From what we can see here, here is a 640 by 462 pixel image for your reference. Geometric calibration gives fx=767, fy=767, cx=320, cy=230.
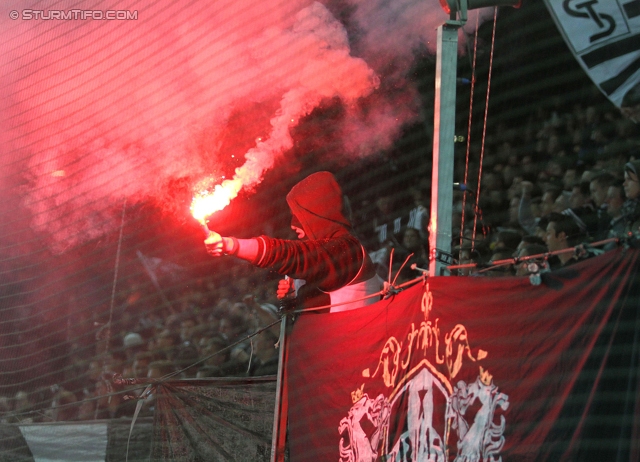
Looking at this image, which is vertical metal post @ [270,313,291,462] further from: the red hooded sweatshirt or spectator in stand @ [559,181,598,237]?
spectator in stand @ [559,181,598,237]

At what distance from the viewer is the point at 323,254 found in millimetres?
3188

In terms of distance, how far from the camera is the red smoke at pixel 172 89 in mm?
4816

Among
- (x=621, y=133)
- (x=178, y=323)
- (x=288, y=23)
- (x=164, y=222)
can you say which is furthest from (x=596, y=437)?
(x=164, y=222)

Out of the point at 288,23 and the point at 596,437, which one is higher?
the point at 288,23

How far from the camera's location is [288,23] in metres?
5.50

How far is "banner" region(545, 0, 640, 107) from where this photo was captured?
3.59m

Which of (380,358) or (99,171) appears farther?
(99,171)

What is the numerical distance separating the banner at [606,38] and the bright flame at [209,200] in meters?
1.89

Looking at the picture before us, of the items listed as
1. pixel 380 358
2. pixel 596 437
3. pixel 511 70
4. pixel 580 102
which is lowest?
pixel 596 437

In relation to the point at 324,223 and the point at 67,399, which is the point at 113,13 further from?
the point at 324,223

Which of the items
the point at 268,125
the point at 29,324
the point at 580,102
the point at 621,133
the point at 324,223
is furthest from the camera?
the point at 29,324

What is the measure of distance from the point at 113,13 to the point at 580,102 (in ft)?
13.8

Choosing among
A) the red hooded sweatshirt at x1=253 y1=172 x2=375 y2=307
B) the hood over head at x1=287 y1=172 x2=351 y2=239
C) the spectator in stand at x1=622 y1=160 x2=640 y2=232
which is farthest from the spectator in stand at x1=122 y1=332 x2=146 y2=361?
the spectator in stand at x1=622 y1=160 x2=640 y2=232

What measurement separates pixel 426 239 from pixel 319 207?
4.20 feet
